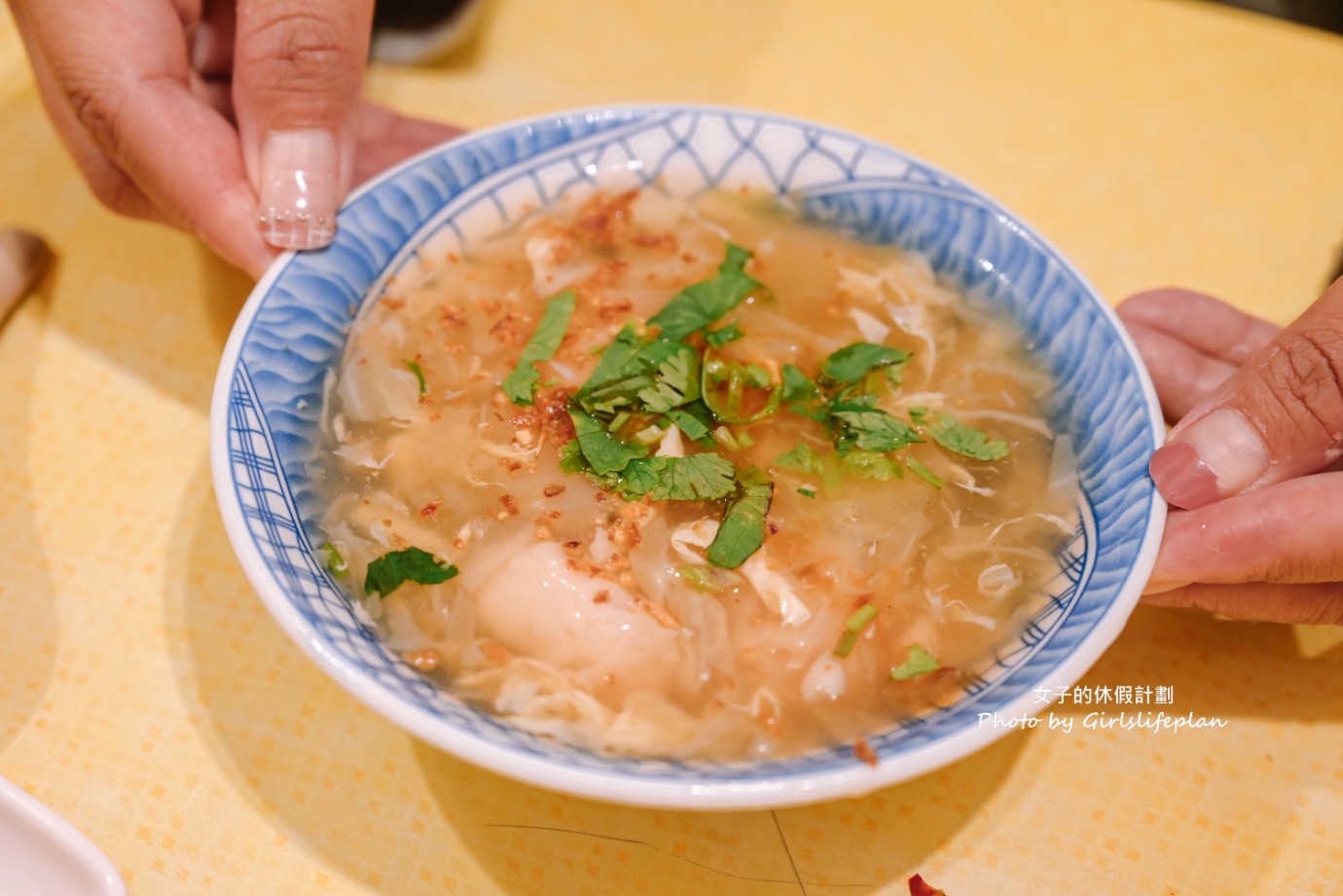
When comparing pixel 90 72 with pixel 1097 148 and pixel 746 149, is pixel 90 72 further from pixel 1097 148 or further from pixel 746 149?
pixel 1097 148

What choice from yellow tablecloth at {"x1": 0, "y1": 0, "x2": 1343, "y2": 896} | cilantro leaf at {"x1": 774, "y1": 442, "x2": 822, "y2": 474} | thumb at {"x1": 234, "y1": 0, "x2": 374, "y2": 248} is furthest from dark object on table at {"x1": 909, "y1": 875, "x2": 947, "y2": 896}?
thumb at {"x1": 234, "y1": 0, "x2": 374, "y2": 248}

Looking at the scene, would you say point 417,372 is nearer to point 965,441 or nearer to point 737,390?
point 737,390

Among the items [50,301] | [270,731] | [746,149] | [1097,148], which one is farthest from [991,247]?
[50,301]

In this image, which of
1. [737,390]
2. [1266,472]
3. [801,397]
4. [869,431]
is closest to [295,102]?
[737,390]

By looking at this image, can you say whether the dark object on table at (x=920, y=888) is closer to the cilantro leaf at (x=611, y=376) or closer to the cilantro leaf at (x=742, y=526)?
the cilantro leaf at (x=742, y=526)

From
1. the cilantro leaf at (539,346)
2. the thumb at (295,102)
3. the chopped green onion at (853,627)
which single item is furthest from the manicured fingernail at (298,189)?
the chopped green onion at (853,627)

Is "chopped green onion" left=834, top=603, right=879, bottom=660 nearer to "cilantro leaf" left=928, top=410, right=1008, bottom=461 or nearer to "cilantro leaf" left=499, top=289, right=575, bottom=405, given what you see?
"cilantro leaf" left=928, top=410, right=1008, bottom=461
